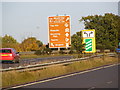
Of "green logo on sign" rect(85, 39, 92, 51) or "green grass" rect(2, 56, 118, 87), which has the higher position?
"green logo on sign" rect(85, 39, 92, 51)

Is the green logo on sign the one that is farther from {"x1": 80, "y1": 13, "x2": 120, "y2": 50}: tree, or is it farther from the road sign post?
{"x1": 80, "y1": 13, "x2": 120, "y2": 50}: tree

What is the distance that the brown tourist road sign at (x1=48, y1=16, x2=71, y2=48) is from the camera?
41.0 meters

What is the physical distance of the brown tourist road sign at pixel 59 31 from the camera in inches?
1613

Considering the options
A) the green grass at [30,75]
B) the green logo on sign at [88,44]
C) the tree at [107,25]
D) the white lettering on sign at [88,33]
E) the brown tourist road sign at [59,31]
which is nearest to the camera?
the green grass at [30,75]

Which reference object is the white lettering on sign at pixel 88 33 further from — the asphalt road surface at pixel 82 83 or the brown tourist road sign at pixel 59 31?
the asphalt road surface at pixel 82 83

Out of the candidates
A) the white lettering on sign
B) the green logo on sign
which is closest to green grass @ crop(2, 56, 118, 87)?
the white lettering on sign

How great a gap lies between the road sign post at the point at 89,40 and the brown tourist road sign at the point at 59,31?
11852 mm

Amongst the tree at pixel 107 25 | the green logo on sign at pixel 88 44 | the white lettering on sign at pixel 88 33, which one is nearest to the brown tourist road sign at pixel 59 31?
the green logo on sign at pixel 88 44

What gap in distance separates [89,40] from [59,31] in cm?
1344

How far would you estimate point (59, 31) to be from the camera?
A: 42.1 metres

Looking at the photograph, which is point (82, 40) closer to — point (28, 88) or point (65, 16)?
point (65, 16)

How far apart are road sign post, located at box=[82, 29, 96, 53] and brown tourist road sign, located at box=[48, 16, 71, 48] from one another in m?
11.9

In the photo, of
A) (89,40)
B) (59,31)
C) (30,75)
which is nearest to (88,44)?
(89,40)

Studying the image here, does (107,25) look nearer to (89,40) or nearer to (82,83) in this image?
(89,40)
